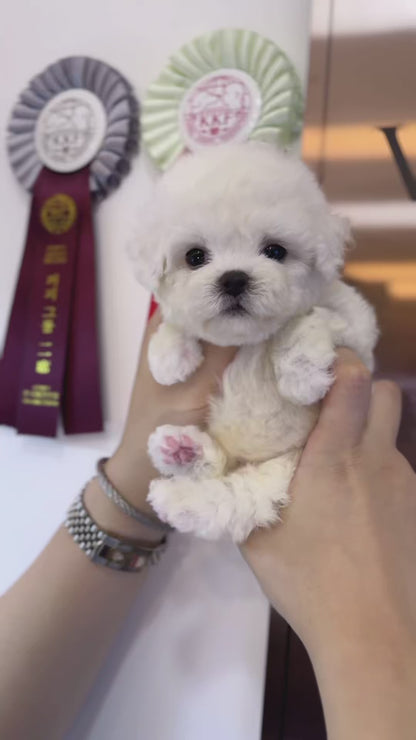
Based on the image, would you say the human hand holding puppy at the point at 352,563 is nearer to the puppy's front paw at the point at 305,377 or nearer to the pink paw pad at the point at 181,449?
the puppy's front paw at the point at 305,377

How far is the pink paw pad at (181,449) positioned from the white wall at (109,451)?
44 centimetres

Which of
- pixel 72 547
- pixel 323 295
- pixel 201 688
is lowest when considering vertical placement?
pixel 201 688

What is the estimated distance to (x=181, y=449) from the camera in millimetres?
604

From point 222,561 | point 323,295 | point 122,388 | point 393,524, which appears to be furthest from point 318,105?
point 222,561

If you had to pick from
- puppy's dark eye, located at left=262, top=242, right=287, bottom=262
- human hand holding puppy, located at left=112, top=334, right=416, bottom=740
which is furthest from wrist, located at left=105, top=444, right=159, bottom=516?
puppy's dark eye, located at left=262, top=242, right=287, bottom=262

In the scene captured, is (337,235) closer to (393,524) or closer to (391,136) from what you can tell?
(393,524)

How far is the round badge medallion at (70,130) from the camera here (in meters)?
1.16

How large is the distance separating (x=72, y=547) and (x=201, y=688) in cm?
37

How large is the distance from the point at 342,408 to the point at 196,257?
0.82 feet

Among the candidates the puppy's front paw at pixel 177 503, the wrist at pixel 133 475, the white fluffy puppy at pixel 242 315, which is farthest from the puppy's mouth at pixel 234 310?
the wrist at pixel 133 475

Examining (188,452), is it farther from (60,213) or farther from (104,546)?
(60,213)

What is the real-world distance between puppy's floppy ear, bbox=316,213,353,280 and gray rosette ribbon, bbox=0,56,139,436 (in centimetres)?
65

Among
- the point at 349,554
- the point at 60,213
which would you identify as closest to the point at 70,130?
the point at 60,213

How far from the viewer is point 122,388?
3.66 feet
